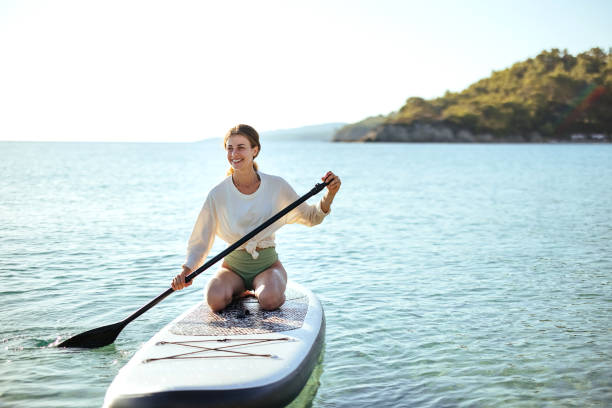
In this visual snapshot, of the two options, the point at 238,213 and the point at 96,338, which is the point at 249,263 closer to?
the point at 238,213

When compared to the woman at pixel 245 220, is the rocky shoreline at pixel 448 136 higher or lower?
higher

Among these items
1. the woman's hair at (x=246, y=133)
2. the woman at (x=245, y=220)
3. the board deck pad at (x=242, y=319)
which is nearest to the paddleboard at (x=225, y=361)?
the board deck pad at (x=242, y=319)

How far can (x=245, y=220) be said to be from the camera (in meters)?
5.56

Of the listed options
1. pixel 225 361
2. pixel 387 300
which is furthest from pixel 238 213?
pixel 387 300

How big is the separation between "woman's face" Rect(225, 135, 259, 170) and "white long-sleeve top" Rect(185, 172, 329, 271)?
22 cm

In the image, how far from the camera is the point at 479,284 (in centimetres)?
926

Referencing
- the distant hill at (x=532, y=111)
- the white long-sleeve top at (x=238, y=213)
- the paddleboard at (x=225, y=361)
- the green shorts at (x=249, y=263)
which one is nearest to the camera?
the paddleboard at (x=225, y=361)

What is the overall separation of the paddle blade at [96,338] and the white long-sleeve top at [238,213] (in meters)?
1.32

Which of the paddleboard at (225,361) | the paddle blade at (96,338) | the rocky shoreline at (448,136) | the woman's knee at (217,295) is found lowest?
the paddle blade at (96,338)

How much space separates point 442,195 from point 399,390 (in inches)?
828

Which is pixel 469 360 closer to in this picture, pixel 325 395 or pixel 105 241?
pixel 325 395

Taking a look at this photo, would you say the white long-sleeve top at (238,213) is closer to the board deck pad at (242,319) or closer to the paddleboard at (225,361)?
the board deck pad at (242,319)

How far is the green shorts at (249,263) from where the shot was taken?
5.64m

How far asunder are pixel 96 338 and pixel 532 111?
161246mm
